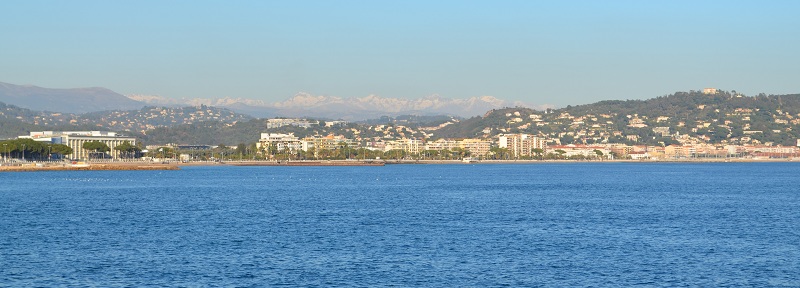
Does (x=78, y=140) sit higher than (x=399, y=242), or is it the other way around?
(x=78, y=140)

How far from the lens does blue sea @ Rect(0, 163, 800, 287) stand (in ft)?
77.6

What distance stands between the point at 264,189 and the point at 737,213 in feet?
103

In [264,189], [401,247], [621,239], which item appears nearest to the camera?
[401,247]

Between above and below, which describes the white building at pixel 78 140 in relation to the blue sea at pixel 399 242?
above

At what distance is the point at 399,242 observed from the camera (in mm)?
30156

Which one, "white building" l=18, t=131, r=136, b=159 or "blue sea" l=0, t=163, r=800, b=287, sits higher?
"white building" l=18, t=131, r=136, b=159

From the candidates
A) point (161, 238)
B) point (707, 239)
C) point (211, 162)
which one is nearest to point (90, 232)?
point (161, 238)

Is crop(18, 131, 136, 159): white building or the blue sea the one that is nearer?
the blue sea

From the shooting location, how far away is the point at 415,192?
60.6 m

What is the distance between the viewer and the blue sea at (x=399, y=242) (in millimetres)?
23641

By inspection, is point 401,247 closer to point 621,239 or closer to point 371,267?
point 371,267

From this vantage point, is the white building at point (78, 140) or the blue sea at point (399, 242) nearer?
the blue sea at point (399, 242)

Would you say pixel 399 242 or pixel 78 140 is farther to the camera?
pixel 78 140

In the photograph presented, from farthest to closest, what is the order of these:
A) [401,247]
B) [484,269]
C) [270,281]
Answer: [401,247] → [484,269] → [270,281]
